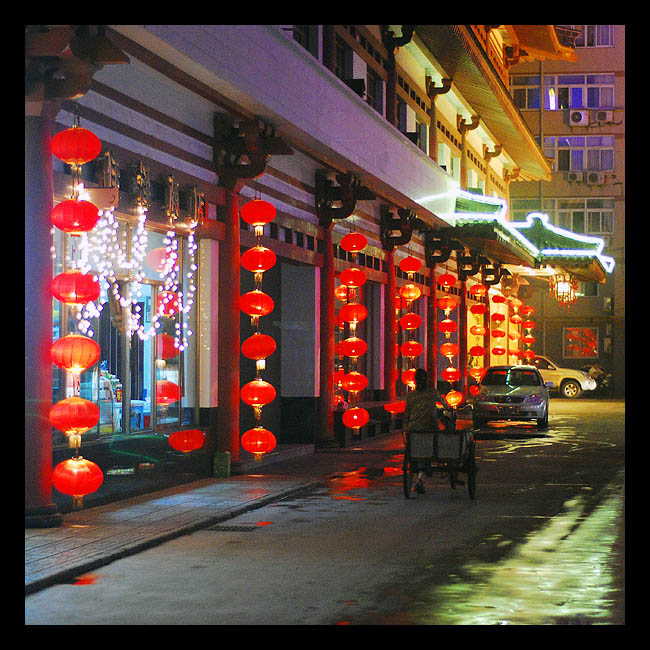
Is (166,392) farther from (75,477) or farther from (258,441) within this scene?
(75,477)

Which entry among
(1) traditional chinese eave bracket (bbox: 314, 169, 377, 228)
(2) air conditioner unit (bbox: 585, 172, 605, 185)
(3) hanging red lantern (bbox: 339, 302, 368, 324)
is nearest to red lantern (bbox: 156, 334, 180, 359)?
(3) hanging red lantern (bbox: 339, 302, 368, 324)

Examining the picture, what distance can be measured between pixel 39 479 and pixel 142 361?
4107 millimetres

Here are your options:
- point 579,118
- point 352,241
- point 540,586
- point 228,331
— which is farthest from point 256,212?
point 579,118

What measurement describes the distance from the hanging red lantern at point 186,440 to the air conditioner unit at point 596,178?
158 ft

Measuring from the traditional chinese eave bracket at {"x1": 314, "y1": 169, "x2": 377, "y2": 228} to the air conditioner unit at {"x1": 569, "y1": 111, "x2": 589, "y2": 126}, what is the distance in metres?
39.6

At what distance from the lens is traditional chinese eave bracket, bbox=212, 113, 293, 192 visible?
18875 millimetres

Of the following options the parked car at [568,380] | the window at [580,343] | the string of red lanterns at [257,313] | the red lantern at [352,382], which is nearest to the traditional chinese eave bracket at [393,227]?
the red lantern at [352,382]

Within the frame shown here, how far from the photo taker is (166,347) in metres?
17.9

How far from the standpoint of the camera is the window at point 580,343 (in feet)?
205

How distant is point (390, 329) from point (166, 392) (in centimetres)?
1421

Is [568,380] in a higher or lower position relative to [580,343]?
lower
